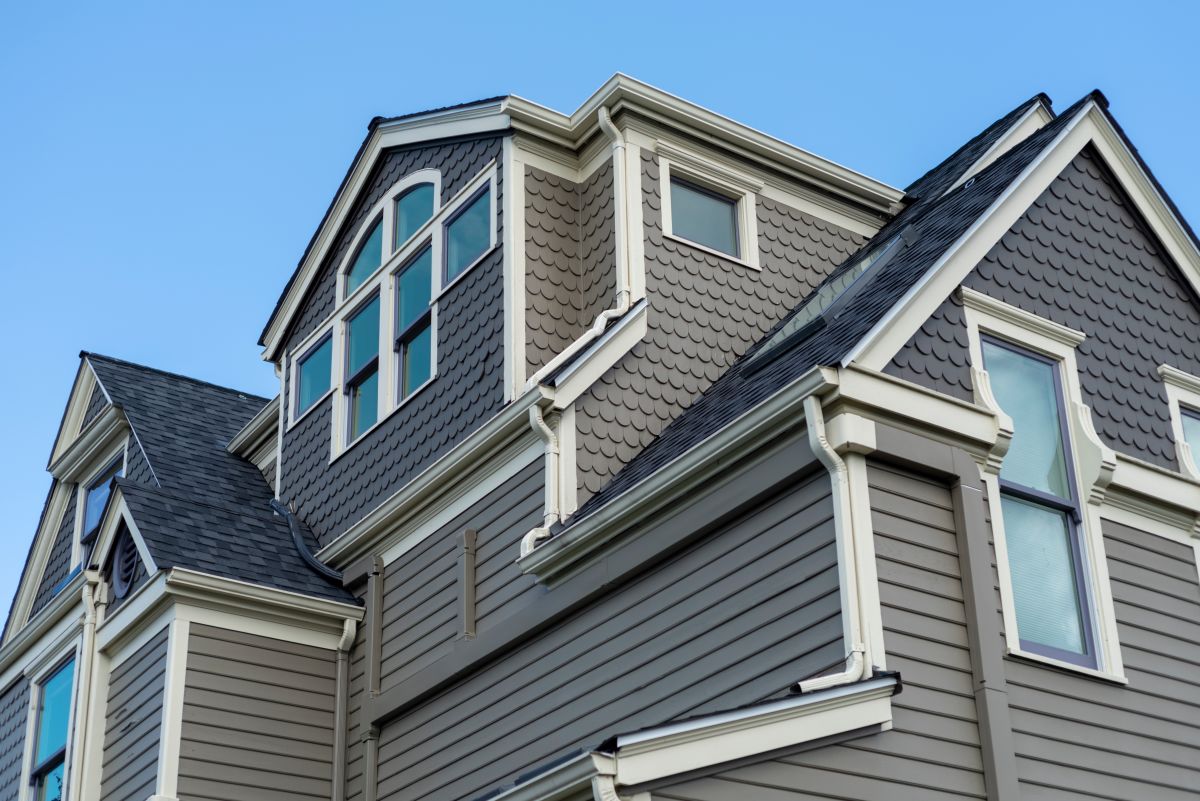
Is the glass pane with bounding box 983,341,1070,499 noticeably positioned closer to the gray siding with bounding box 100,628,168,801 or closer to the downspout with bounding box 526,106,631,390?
the downspout with bounding box 526,106,631,390

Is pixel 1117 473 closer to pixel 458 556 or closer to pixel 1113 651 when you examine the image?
pixel 1113 651

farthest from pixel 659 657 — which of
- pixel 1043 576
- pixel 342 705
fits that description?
pixel 342 705

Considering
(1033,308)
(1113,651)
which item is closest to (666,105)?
(1033,308)

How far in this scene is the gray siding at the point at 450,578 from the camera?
1219 cm

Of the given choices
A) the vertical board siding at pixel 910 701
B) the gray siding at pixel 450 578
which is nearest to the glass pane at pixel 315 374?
the gray siding at pixel 450 578

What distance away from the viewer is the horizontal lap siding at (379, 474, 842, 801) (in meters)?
9.52

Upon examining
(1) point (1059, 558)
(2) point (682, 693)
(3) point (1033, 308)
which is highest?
(3) point (1033, 308)

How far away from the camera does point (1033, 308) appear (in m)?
11.3

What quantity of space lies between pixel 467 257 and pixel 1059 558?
5.98m

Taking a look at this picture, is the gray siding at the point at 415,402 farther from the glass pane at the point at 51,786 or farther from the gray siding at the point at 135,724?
the glass pane at the point at 51,786

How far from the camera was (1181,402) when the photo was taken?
39.8 feet

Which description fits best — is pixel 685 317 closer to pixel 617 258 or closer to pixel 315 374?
pixel 617 258

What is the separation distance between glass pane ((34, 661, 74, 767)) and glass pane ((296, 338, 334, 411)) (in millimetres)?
3402

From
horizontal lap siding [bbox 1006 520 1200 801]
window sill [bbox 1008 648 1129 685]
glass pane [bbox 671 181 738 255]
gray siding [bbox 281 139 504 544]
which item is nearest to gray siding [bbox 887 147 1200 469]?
horizontal lap siding [bbox 1006 520 1200 801]
